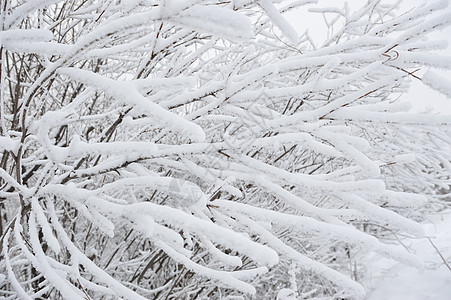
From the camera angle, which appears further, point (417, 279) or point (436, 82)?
point (417, 279)

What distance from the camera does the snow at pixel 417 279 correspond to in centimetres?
413

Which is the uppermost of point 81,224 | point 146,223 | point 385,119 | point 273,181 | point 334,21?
point 334,21

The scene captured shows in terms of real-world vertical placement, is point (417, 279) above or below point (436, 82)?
below

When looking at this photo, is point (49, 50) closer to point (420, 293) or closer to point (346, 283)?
point (346, 283)

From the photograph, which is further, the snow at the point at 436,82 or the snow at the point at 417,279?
the snow at the point at 417,279

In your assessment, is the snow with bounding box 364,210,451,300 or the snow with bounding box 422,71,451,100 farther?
the snow with bounding box 364,210,451,300

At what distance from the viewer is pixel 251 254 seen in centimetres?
72

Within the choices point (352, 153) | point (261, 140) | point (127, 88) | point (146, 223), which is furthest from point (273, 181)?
point (127, 88)

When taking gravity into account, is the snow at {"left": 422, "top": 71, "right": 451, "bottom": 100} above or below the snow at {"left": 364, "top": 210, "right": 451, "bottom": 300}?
above

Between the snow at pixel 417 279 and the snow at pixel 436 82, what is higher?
the snow at pixel 436 82

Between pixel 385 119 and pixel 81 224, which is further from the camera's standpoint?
pixel 81 224

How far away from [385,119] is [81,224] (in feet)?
12.1

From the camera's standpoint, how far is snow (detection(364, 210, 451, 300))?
4132 millimetres

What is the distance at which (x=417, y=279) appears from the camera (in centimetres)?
449
